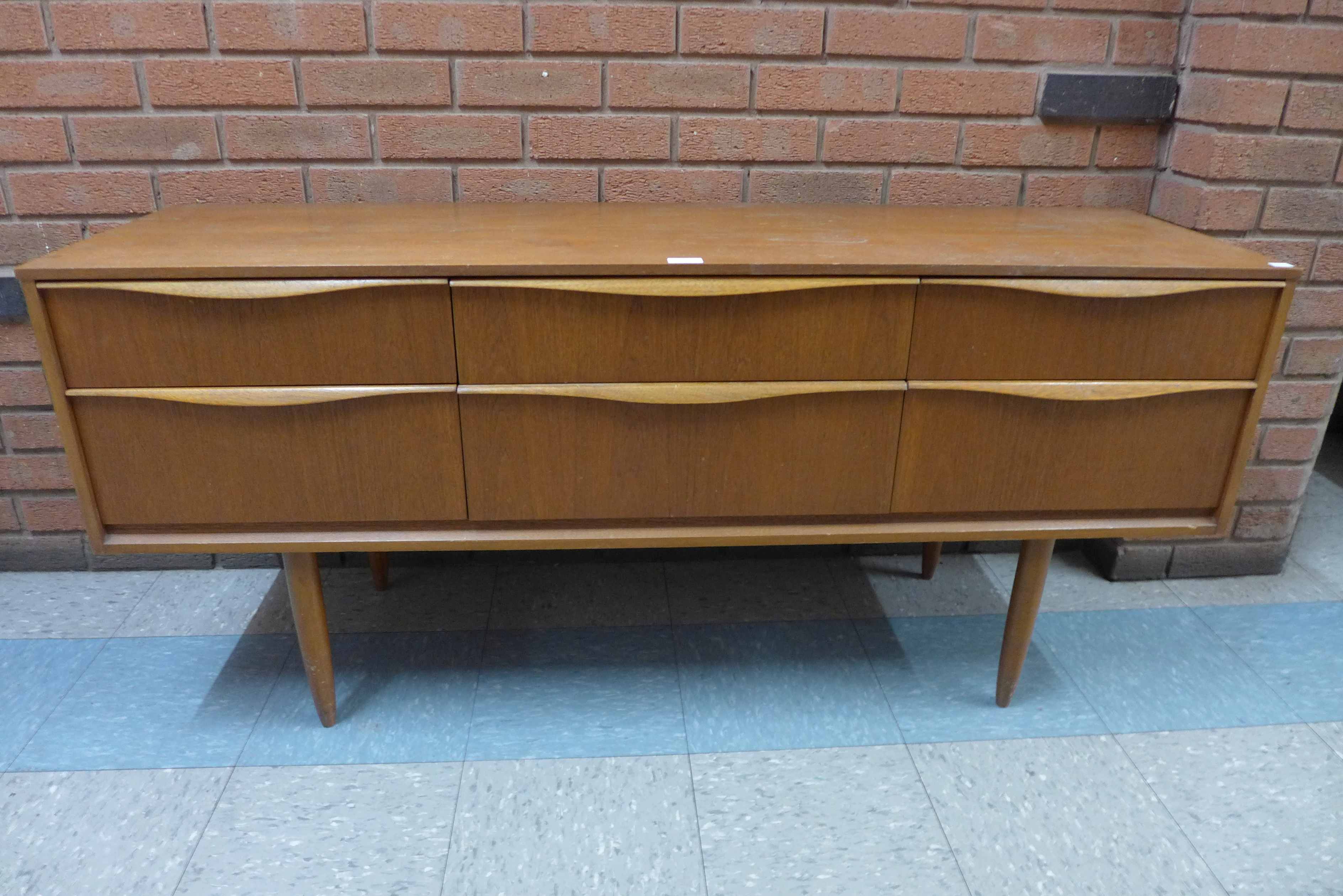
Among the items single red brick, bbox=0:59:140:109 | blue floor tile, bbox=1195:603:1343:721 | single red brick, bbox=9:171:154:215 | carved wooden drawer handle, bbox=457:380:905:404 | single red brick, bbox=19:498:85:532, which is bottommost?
blue floor tile, bbox=1195:603:1343:721

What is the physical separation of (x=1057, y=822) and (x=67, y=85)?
216cm

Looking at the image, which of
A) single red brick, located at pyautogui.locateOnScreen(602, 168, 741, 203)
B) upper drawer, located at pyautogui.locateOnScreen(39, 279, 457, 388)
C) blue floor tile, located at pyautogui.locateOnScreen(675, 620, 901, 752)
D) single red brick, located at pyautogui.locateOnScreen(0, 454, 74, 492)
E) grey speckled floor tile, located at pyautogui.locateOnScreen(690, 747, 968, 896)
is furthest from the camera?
single red brick, located at pyautogui.locateOnScreen(0, 454, 74, 492)

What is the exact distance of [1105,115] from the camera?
71.1 inches

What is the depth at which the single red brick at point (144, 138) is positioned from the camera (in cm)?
169

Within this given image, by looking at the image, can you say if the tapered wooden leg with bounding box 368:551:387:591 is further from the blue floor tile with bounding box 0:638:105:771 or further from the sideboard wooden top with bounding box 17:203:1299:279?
the sideboard wooden top with bounding box 17:203:1299:279

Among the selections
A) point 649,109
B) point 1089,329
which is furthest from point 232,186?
point 1089,329

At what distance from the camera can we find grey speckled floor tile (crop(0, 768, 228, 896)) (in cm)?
128

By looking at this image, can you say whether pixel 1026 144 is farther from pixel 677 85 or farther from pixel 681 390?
pixel 681 390

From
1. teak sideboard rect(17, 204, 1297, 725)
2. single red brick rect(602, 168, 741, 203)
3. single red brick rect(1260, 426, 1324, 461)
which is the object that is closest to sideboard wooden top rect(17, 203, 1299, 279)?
teak sideboard rect(17, 204, 1297, 725)

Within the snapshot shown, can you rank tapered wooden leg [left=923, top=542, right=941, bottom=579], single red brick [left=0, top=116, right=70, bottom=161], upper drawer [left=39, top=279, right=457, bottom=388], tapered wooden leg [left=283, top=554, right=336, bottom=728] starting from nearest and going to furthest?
upper drawer [left=39, top=279, right=457, bottom=388], tapered wooden leg [left=283, top=554, right=336, bottom=728], single red brick [left=0, top=116, right=70, bottom=161], tapered wooden leg [left=923, top=542, right=941, bottom=579]

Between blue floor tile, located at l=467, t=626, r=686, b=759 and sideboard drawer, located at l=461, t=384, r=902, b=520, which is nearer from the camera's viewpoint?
sideboard drawer, located at l=461, t=384, r=902, b=520

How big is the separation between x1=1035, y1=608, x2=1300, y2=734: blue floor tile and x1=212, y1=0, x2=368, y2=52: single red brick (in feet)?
5.97

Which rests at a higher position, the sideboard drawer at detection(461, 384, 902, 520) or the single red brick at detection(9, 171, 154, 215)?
the single red brick at detection(9, 171, 154, 215)

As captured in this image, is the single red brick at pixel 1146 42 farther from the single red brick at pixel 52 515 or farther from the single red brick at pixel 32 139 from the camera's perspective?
the single red brick at pixel 52 515
